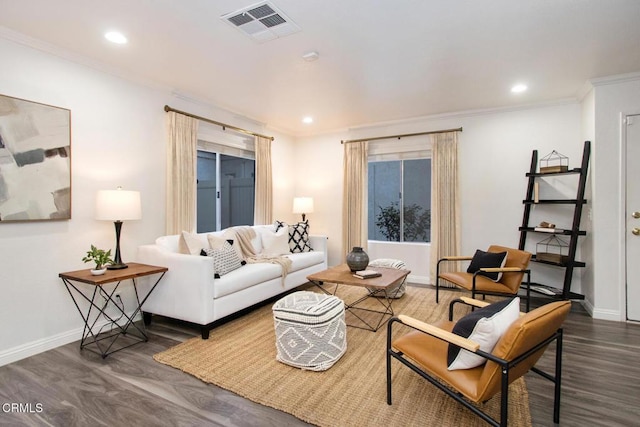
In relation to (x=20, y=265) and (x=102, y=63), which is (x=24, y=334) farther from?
(x=102, y=63)

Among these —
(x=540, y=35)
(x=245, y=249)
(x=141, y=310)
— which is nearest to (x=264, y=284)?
(x=245, y=249)

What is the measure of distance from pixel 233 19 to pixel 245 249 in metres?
2.67

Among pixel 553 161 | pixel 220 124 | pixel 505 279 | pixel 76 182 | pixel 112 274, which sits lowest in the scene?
pixel 505 279

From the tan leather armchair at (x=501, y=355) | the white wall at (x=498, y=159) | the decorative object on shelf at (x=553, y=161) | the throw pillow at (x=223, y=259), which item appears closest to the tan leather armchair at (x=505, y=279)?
the white wall at (x=498, y=159)

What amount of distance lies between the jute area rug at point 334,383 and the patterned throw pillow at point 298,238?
174cm

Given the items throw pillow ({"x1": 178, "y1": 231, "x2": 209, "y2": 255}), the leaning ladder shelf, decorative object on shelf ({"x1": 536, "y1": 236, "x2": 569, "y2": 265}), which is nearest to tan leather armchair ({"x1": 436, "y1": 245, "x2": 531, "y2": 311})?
the leaning ladder shelf

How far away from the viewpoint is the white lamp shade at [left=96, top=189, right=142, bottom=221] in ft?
9.68

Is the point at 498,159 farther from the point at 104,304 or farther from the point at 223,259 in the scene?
the point at 104,304

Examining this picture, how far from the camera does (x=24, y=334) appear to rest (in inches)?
107

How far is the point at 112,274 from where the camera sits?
2832mm

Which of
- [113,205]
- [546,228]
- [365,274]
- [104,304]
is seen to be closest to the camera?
[113,205]

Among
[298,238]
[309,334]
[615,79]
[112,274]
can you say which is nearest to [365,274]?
[309,334]

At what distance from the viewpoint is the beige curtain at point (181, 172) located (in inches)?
150

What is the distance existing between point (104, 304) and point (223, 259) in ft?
3.99
